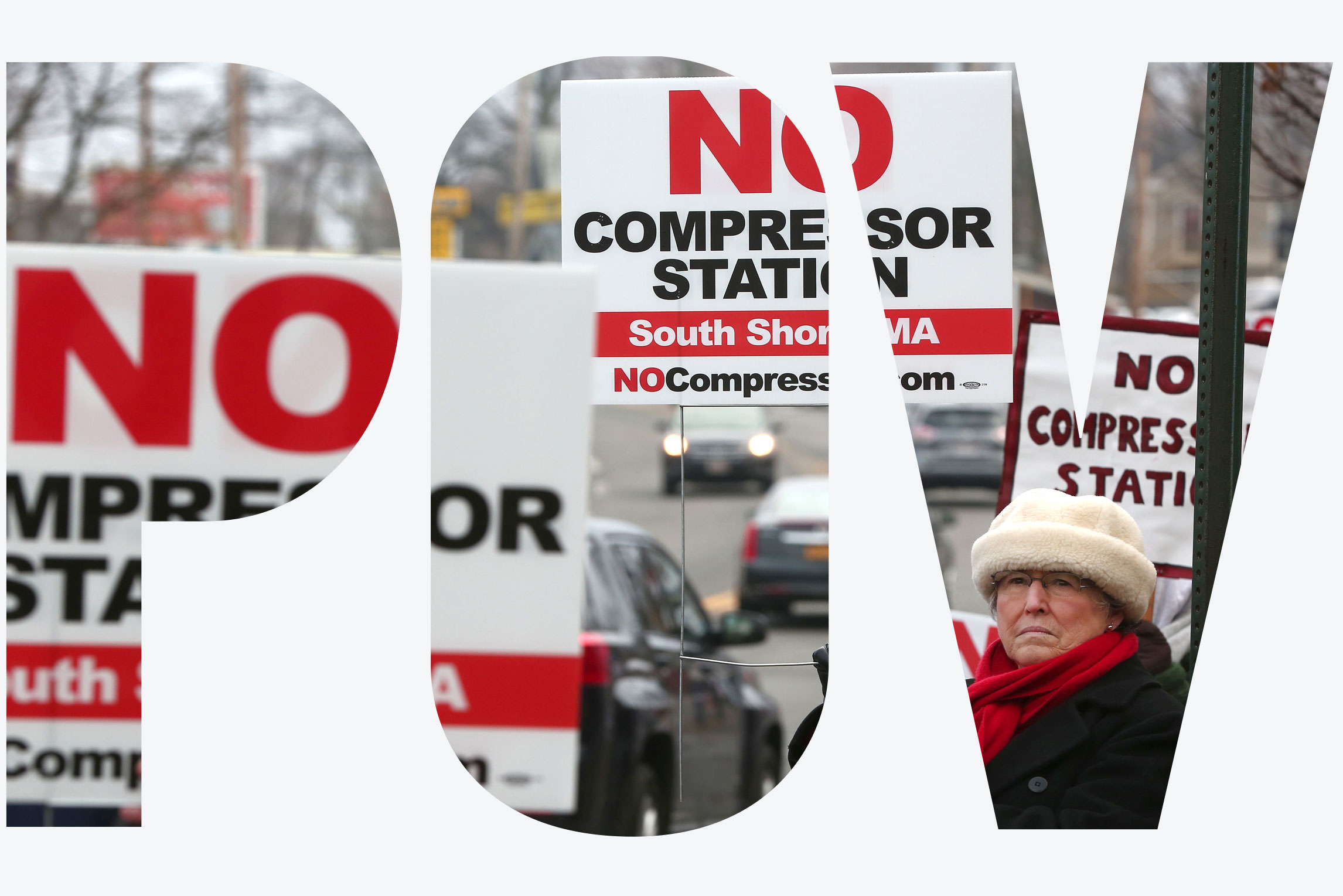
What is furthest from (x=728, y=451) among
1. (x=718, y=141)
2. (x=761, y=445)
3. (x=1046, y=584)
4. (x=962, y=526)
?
(x=1046, y=584)

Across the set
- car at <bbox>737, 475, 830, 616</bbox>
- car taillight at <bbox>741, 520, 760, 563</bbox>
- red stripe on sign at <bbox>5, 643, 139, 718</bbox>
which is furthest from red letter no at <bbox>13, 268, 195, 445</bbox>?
car taillight at <bbox>741, 520, 760, 563</bbox>

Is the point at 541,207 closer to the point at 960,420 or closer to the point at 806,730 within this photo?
the point at 960,420

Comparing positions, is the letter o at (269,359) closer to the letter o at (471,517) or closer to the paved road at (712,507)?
the letter o at (471,517)

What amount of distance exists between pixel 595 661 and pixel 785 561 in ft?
29.6

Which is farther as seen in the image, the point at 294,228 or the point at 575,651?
the point at 294,228

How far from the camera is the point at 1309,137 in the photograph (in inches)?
217

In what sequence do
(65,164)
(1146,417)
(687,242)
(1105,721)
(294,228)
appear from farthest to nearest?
(294,228) < (65,164) < (1146,417) < (687,242) < (1105,721)

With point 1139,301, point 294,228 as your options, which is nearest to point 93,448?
point 1139,301

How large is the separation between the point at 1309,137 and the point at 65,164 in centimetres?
1268

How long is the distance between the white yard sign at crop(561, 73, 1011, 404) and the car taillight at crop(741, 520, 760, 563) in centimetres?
1092

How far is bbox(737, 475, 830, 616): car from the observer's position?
1477cm

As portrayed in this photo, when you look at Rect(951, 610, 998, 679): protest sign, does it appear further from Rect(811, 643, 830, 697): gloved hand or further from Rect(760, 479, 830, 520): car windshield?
Rect(760, 479, 830, 520): car windshield

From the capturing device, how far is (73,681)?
281 centimetres

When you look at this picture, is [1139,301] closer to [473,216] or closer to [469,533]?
[473,216]
